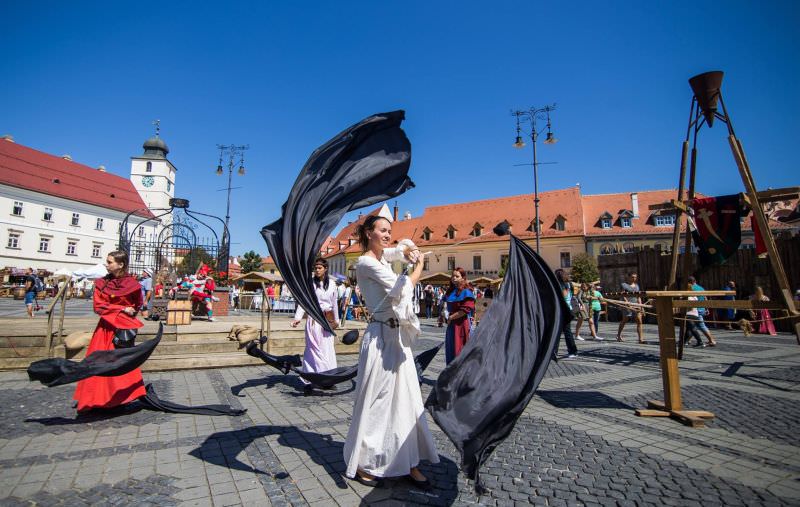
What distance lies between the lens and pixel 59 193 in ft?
152

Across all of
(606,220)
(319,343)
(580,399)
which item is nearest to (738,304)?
(580,399)

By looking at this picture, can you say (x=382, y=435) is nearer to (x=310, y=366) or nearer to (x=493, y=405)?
(x=493, y=405)

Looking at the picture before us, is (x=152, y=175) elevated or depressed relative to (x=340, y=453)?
elevated

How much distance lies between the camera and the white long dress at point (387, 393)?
3002 mm

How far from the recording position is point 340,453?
12.2ft

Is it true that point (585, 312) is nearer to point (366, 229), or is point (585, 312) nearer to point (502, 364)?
point (502, 364)

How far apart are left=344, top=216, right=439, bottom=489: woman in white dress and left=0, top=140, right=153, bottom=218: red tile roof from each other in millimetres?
48616

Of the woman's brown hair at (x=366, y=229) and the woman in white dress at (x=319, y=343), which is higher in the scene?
the woman's brown hair at (x=366, y=229)

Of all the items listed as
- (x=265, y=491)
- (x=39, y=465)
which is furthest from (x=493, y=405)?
(x=39, y=465)

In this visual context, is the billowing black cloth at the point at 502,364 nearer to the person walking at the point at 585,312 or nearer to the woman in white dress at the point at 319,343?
the woman in white dress at the point at 319,343

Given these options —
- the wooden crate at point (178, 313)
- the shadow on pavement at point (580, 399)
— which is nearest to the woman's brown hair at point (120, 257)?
the shadow on pavement at point (580, 399)

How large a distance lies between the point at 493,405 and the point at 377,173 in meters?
2.13

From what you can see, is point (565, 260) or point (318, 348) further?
point (565, 260)

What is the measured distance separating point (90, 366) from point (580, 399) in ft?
20.7
